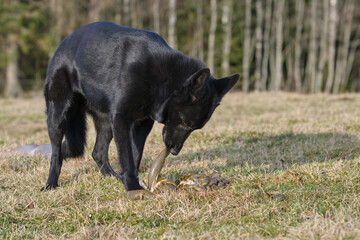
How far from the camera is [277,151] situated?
5.13 metres

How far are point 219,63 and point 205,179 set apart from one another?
74.2 ft

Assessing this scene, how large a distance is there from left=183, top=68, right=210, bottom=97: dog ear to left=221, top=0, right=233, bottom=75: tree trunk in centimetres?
1941

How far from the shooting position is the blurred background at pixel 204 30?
2055 centimetres

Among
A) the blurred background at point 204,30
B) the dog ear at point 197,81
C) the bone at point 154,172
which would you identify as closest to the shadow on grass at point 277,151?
the bone at point 154,172

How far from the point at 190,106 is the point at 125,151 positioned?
2.34 feet

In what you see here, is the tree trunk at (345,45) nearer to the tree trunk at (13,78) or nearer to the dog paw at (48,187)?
the tree trunk at (13,78)

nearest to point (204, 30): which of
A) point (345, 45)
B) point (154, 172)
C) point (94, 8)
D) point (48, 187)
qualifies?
point (94, 8)

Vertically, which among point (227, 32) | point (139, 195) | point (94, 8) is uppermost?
point (94, 8)

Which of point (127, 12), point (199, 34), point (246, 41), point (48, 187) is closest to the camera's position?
point (48, 187)

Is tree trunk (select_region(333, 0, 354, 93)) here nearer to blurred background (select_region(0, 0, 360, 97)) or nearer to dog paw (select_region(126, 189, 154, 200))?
blurred background (select_region(0, 0, 360, 97))

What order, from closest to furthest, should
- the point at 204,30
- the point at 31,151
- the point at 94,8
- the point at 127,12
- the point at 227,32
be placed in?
the point at 31,151, the point at 127,12, the point at 227,32, the point at 94,8, the point at 204,30

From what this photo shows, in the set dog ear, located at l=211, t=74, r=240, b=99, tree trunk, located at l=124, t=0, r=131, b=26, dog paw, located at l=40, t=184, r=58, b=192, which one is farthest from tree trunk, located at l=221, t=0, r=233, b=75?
dog paw, located at l=40, t=184, r=58, b=192

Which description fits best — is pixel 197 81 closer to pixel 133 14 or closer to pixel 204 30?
pixel 133 14

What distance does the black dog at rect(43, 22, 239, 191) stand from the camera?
11.3ft
